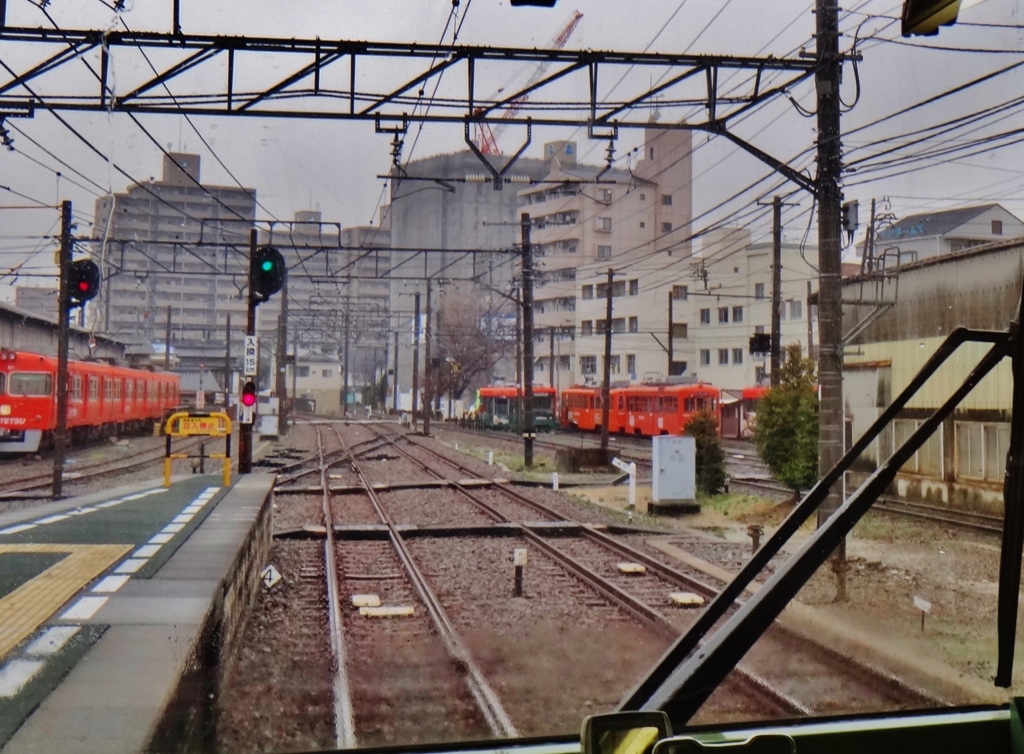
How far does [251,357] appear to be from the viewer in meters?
3.07

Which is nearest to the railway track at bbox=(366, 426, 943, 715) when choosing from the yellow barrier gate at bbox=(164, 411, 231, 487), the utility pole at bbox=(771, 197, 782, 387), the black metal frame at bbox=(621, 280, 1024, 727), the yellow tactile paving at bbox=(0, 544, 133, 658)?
the black metal frame at bbox=(621, 280, 1024, 727)

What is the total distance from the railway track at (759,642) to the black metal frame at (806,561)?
43 centimetres

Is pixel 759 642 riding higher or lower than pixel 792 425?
lower

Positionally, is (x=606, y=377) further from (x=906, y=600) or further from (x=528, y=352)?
(x=906, y=600)

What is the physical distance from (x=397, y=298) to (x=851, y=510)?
2.87 metres

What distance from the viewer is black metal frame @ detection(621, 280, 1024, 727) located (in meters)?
1.48

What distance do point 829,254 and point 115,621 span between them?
267 centimetres

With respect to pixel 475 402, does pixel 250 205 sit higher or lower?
higher

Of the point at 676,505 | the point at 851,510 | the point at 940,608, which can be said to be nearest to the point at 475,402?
the point at 676,505

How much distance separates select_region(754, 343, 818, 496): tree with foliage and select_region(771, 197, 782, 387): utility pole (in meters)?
0.05

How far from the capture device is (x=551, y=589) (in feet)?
10.5

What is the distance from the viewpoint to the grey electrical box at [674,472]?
3.60 m

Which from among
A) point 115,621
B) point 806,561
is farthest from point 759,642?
point 115,621

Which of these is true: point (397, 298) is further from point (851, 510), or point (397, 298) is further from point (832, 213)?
point (851, 510)
